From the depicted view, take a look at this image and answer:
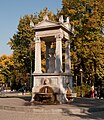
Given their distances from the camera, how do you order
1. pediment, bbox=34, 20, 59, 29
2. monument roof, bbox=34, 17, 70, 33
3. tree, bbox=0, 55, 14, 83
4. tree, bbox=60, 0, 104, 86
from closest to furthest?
monument roof, bbox=34, 17, 70, 33
pediment, bbox=34, 20, 59, 29
tree, bbox=60, 0, 104, 86
tree, bbox=0, 55, 14, 83

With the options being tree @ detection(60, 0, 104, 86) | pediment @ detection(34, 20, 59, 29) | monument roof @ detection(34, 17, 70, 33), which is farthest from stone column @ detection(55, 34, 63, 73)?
tree @ detection(60, 0, 104, 86)

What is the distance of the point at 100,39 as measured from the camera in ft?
110

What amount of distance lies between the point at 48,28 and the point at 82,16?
15.4m

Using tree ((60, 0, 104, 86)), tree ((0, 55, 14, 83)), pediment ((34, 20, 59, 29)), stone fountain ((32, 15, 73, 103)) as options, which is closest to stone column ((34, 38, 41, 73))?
stone fountain ((32, 15, 73, 103))

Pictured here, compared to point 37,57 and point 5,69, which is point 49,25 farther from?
point 5,69

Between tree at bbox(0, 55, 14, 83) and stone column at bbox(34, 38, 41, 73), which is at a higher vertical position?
tree at bbox(0, 55, 14, 83)

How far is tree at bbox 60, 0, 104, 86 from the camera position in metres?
32.7

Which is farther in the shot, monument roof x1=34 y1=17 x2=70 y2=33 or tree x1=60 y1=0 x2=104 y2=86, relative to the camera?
tree x1=60 y1=0 x2=104 y2=86

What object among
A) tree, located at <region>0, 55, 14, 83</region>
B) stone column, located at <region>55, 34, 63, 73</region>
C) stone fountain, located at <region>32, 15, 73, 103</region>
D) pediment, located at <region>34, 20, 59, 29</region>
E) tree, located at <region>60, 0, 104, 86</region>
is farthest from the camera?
tree, located at <region>0, 55, 14, 83</region>

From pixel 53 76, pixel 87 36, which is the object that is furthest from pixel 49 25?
A: pixel 87 36

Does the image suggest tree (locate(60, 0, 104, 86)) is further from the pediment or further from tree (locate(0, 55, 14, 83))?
tree (locate(0, 55, 14, 83))

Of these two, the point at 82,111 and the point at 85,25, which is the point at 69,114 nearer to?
the point at 82,111

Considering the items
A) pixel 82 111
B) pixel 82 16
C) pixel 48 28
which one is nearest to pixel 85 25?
pixel 82 16

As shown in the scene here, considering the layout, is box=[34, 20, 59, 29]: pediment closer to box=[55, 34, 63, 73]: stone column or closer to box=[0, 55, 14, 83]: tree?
box=[55, 34, 63, 73]: stone column
